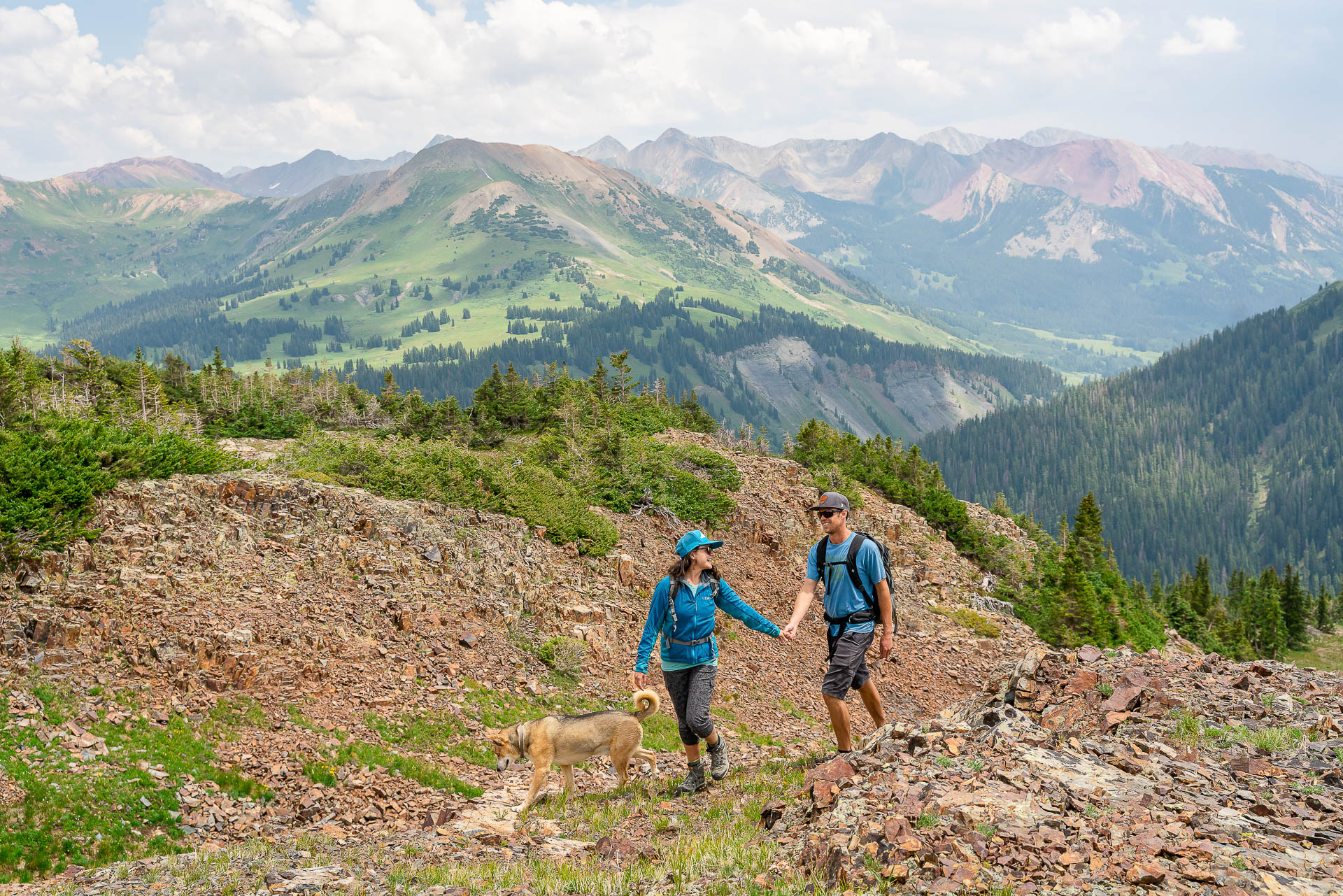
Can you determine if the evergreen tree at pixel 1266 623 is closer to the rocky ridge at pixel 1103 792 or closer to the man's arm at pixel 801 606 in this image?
the rocky ridge at pixel 1103 792

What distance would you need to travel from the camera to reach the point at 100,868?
9062 millimetres

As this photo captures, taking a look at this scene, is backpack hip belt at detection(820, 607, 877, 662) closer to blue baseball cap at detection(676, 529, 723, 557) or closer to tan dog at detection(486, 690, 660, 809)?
blue baseball cap at detection(676, 529, 723, 557)

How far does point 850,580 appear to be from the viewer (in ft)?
32.2

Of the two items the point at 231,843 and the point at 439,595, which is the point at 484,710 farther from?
the point at 231,843

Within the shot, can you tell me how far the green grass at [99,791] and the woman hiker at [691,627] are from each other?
653 cm

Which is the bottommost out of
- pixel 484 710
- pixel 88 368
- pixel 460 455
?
pixel 484 710

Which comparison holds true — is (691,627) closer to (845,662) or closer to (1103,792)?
(845,662)

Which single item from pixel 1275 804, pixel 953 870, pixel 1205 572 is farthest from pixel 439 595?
pixel 1205 572

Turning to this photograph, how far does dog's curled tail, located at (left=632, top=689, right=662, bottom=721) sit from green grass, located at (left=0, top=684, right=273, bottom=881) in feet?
19.7

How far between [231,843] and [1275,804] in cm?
1251

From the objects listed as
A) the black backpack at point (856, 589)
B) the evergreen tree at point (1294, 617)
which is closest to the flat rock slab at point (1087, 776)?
the black backpack at point (856, 589)

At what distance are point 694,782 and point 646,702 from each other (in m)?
1.48

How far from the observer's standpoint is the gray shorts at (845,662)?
382 inches

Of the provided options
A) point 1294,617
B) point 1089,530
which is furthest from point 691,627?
point 1294,617
